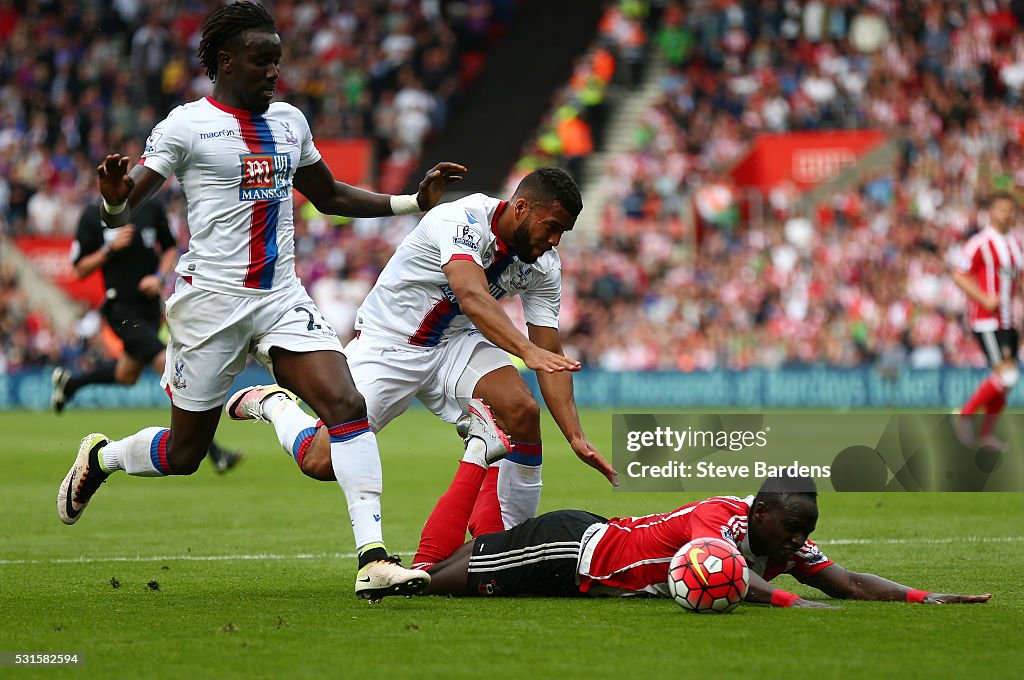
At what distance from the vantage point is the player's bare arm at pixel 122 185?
622 centimetres

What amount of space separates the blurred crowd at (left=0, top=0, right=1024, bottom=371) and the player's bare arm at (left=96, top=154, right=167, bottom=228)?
18.5 m

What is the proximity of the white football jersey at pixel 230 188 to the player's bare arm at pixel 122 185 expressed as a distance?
11cm

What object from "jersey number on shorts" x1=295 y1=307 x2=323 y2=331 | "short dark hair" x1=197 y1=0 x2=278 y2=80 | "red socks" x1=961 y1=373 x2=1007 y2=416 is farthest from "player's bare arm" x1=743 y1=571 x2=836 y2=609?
"red socks" x1=961 y1=373 x2=1007 y2=416

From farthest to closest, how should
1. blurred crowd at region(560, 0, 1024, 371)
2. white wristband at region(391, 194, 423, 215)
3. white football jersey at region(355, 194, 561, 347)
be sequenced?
1. blurred crowd at region(560, 0, 1024, 371)
2. white football jersey at region(355, 194, 561, 347)
3. white wristband at region(391, 194, 423, 215)

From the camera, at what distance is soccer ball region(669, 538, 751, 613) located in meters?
6.04

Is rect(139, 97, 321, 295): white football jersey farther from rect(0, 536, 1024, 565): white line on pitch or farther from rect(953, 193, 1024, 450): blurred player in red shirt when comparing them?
rect(953, 193, 1024, 450): blurred player in red shirt

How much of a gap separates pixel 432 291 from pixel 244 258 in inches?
52.6

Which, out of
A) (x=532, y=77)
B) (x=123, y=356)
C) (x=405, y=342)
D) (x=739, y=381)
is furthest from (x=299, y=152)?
(x=532, y=77)

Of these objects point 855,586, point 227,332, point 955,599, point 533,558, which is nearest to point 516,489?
point 533,558

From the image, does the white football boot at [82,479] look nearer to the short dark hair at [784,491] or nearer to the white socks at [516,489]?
the white socks at [516,489]

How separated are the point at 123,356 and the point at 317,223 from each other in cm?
1529

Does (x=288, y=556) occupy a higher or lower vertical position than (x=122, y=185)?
lower

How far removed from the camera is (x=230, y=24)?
686 cm

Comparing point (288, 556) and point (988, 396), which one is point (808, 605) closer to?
point (288, 556)
